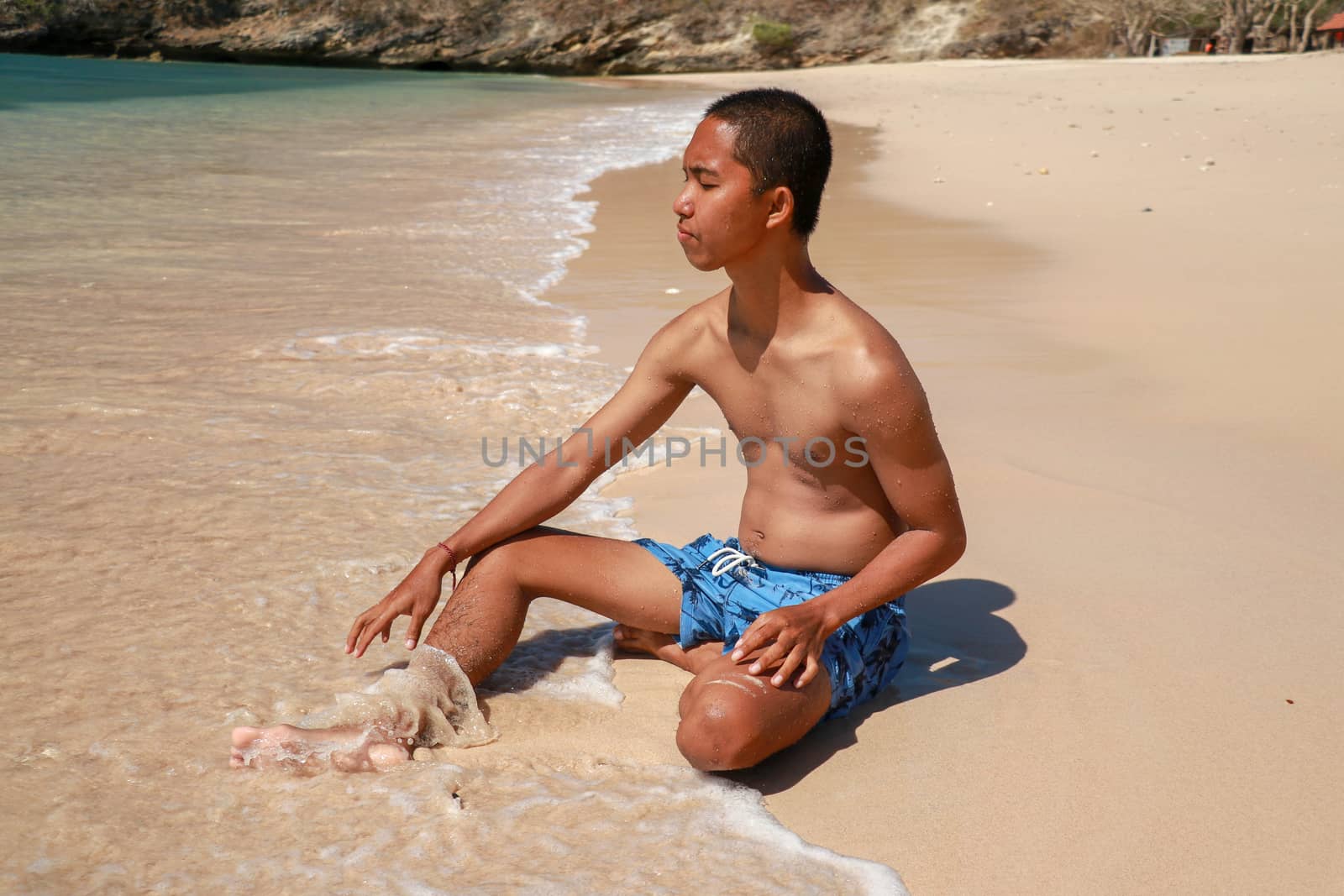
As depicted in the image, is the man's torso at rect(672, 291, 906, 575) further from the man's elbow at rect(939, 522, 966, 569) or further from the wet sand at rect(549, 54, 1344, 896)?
the wet sand at rect(549, 54, 1344, 896)

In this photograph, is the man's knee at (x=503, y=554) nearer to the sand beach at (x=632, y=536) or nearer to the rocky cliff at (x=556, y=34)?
the sand beach at (x=632, y=536)

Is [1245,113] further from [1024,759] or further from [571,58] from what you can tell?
[571,58]

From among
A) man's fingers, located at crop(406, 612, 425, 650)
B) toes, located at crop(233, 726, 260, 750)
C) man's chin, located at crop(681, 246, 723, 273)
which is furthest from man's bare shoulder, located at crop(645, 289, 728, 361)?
toes, located at crop(233, 726, 260, 750)

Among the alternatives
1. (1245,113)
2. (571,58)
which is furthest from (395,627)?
(571,58)

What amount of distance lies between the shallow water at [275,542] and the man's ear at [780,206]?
92 cm

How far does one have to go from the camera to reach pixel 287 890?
1647 mm

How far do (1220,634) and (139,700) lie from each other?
202cm

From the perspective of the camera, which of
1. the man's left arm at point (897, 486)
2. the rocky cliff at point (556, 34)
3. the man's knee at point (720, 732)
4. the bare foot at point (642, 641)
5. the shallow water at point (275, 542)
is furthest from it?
the rocky cliff at point (556, 34)

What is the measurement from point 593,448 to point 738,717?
2.14 feet

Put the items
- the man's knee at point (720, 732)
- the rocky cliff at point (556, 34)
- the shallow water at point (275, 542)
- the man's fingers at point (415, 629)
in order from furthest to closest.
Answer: the rocky cliff at point (556, 34)
the man's fingers at point (415, 629)
the man's knee at point (720, 732)
the shallow water at point (275, 542)

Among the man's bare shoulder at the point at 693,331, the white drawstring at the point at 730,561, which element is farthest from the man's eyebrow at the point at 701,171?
the white drawstring at the point at 730,561

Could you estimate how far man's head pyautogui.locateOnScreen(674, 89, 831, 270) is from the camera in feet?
6.64

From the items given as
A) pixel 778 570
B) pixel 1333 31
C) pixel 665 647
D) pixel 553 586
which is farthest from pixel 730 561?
pixel 1333 31

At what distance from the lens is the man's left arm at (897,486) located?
201 cm
